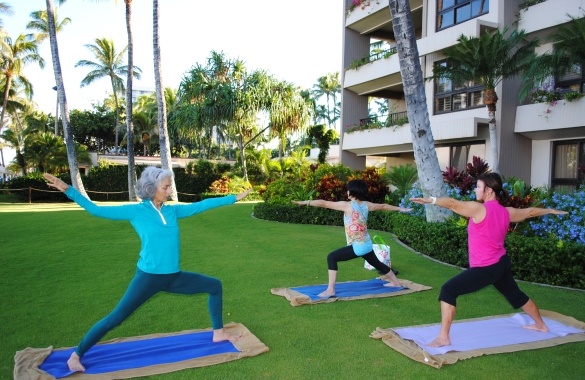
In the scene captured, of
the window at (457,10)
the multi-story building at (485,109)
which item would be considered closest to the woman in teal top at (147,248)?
the multi-story building at (485,109)

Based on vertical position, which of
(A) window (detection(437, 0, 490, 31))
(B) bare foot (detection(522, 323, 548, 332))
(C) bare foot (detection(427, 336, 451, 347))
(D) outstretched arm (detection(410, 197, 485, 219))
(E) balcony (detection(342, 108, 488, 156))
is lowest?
(B) bare foot (detection(522, 323, 548, 332))

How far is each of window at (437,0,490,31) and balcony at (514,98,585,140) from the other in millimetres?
4095

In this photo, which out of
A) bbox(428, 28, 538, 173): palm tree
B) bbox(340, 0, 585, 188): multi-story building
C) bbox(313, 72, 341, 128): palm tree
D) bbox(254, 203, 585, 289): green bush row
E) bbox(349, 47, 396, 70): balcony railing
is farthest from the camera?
bbox(313, 72, 341, 128): palm tree

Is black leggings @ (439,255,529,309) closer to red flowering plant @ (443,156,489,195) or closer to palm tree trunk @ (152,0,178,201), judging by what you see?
red flowering plant @ (443,156,489,195)

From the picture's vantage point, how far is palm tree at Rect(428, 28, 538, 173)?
1340 cm

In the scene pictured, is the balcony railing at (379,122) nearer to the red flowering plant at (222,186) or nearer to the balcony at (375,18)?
the balcony at (375,18)

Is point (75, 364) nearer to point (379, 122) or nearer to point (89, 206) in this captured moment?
point (89, 206)

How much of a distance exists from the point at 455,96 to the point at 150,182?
53.3 ft

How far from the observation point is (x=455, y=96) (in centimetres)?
1781

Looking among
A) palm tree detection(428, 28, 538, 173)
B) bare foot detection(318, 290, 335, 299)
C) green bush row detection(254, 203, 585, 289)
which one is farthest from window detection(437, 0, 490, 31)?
bare foot detection(318, 290, 335, 299)

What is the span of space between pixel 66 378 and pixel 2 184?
31531 millimetres

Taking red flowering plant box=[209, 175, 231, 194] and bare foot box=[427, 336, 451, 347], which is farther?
red flowering plant box=[209, 175, 231, 194]

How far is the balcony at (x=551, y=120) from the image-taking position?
44.7ft

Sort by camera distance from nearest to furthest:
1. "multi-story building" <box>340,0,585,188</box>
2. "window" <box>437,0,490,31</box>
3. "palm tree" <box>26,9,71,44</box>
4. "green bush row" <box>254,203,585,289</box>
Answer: "green bush row" <box>254,203,585,289</box>, "multi-story building" <box>340,0,585,188</box>, "window" <box>437,0,490,31</box>, "palm tree" <box>26,9,71,44</box>
